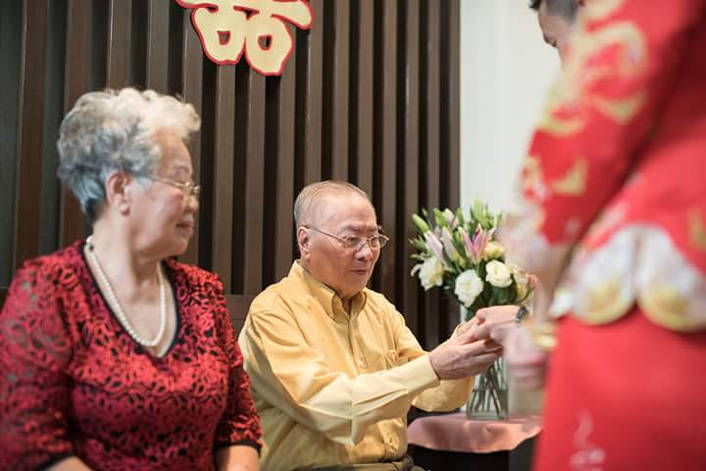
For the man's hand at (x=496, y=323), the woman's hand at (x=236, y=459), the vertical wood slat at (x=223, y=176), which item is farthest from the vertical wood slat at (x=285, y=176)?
the woman's hand at (x=236, y=459)

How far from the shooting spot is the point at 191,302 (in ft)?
6.40

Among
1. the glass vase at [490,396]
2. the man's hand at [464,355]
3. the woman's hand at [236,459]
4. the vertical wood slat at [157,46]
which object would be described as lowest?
the glass vase at [490,396]

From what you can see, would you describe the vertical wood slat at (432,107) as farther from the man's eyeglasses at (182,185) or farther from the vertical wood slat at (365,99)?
the man's eyeglasses at (182,185)

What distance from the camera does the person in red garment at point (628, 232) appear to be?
1.07 meters

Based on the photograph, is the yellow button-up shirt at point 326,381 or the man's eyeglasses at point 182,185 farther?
the yellow button-up shirt at point 326,381

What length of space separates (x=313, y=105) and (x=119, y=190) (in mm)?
1688

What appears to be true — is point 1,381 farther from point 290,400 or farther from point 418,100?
point 418,100

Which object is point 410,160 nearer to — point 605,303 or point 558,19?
point 558,19

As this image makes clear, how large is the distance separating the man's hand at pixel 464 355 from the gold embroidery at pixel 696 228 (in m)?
1.18

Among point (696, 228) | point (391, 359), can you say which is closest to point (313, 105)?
point (391, 359)

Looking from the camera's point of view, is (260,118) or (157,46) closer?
(157,46)

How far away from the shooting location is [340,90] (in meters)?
3.54

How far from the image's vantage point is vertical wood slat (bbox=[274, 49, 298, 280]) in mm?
3287

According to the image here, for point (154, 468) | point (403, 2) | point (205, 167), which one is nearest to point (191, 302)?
point (154, 468)
